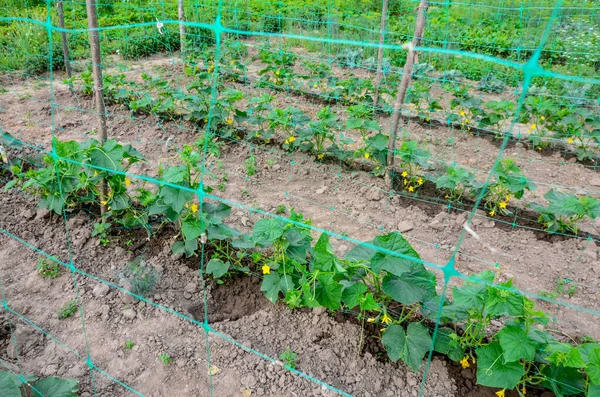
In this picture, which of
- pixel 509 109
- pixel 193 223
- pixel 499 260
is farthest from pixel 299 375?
pixel 509 109

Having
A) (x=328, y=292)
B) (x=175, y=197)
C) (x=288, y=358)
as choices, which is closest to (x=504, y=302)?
(x=328, y=292)

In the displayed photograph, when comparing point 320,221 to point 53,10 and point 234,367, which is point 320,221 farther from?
point 53,10

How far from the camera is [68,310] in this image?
281 cm

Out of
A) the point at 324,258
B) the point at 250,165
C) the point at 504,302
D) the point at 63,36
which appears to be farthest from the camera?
the point at 63,36

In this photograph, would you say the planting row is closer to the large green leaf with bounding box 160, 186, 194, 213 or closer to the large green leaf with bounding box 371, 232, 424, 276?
the large green leaf with bounding box 371, 232, 424, 276

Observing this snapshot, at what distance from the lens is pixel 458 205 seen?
4.14m

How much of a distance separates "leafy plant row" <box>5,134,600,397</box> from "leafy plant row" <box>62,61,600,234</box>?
855 mm

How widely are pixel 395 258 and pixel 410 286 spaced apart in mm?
169

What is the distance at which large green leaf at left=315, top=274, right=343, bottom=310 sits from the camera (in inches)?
93.3

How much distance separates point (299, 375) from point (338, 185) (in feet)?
7.12

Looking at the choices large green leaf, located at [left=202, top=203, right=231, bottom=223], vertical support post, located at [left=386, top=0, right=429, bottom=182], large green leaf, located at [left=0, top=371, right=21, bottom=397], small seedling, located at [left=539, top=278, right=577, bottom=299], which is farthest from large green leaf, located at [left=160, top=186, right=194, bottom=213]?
small seedling, located at [left=539, top=278, right=577, bottom=299]

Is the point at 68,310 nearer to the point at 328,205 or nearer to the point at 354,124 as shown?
the point at 328,205

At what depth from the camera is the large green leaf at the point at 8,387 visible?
1.78m

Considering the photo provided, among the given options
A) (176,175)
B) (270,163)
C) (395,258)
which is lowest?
(270,163)
